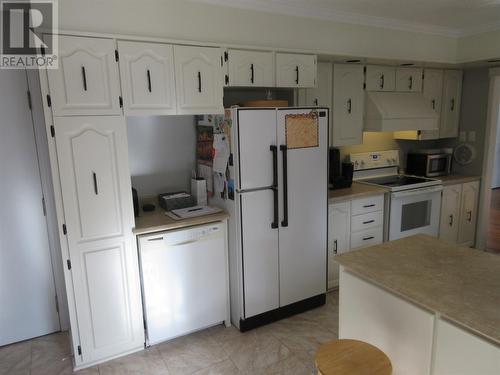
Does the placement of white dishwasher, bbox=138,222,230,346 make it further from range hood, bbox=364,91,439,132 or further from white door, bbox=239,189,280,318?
range hood, bbox=364,91,439,132

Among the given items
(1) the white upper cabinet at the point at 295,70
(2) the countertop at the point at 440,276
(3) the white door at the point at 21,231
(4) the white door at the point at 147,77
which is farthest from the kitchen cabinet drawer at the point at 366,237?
(3) the white door at the point at 21,231

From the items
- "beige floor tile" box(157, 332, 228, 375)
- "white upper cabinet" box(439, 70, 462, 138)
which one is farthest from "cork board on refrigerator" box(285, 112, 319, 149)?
"white upper cabinet" box(439, 70, 462, 138)

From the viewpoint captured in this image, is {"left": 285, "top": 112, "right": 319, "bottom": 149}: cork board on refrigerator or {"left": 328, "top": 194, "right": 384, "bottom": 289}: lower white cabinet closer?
{"left": 285, "top": 112, "right": 319, "bottom": 149}: cork board on refrigerator

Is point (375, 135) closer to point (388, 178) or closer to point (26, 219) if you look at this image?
point (388, 178)

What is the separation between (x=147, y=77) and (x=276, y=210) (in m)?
1.36

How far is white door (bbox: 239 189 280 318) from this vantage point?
2.82 m

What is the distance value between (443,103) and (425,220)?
1489 millimetres

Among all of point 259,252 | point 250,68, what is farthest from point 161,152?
point 259,252

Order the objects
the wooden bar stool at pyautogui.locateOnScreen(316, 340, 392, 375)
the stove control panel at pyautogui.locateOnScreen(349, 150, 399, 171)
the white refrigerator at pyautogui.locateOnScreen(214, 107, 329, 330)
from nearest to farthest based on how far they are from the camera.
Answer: the wooden bar stool at pyautogui.locateOnScreen(316, 340, 392, 375) → the white refrigerator at pyautogui.locateOnScreen(214, 107, 329, 330) → the stove control panel at pyautogui.locateOnScreen(349, 150, 399, 171)

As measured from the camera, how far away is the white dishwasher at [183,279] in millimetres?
2637

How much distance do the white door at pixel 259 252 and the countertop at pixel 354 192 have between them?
0.78 m

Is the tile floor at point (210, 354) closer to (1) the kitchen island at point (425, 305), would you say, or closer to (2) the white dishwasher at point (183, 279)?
(2) the white dishwasher at point (183, 279)

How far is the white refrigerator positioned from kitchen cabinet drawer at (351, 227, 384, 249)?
545 millimetres

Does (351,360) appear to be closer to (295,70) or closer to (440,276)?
(440,276)
